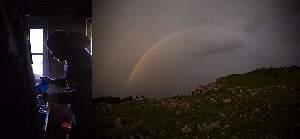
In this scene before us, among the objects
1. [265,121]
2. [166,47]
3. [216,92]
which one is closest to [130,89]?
[166,47]

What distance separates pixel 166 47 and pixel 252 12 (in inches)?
35.6

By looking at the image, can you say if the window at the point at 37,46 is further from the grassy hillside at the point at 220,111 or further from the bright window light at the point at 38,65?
the grassy hillside at the point at 220,111

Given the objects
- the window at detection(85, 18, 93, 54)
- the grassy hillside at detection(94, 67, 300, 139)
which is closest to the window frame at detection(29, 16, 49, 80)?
the window at detection(85, 18, 93, 54)

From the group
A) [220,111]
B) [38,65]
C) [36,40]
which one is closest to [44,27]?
[36,40]

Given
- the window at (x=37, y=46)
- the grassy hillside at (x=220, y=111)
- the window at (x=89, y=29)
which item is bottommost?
the grassy hillside at (x=220, y=111)

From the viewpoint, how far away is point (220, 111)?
11.1 ft

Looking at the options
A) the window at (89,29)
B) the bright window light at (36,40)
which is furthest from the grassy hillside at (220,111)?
the bright window light at (36,40)

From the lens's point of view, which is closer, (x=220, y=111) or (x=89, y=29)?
(x=89, y=29)

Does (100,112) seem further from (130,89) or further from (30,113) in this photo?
(30,113)

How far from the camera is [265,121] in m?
3.28

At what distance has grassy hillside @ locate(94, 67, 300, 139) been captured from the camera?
3.26 metres

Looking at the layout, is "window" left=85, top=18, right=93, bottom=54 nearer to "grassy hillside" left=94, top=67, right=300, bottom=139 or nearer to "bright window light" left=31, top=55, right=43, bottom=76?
"bright window light" left=31, top=55, right=43, bottom=76

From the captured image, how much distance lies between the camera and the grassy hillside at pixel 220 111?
3.26 meters

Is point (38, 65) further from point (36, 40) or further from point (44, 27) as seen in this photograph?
point (44, 27)
